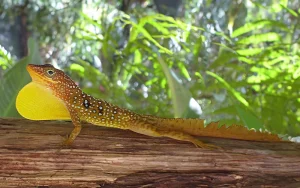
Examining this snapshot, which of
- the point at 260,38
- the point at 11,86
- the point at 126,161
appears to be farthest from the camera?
the point at 260,38

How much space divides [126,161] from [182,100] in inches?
13.3

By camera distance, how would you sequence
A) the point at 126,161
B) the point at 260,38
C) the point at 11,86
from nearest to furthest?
the point at 126,161 < the point at 11,86 < the point at 260,38

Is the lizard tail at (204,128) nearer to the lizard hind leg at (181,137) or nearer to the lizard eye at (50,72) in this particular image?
the lizard hind leg at (181,137)

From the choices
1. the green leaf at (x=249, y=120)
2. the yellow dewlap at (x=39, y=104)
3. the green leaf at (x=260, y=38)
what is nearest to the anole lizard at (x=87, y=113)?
the yellow dewlap at (x=39, y=104)

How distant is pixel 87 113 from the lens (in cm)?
69

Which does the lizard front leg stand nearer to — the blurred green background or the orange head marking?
the orange head marking

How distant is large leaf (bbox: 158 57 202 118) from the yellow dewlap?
289 millimetres

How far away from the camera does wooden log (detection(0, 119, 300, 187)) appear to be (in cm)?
58

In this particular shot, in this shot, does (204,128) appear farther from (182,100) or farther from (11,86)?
(11,86)

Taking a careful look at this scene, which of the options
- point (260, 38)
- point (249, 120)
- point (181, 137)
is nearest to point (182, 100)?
point (249, 120)

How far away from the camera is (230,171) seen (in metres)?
0.65

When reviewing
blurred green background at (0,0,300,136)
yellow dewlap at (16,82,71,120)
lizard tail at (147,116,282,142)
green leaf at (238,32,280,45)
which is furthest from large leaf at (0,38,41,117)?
green leaf at (238,32,280,45)

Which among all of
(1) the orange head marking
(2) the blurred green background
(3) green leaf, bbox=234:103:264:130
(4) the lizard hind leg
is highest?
(2) the blurred green background

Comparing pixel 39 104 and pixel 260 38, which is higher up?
pixel 260 38
